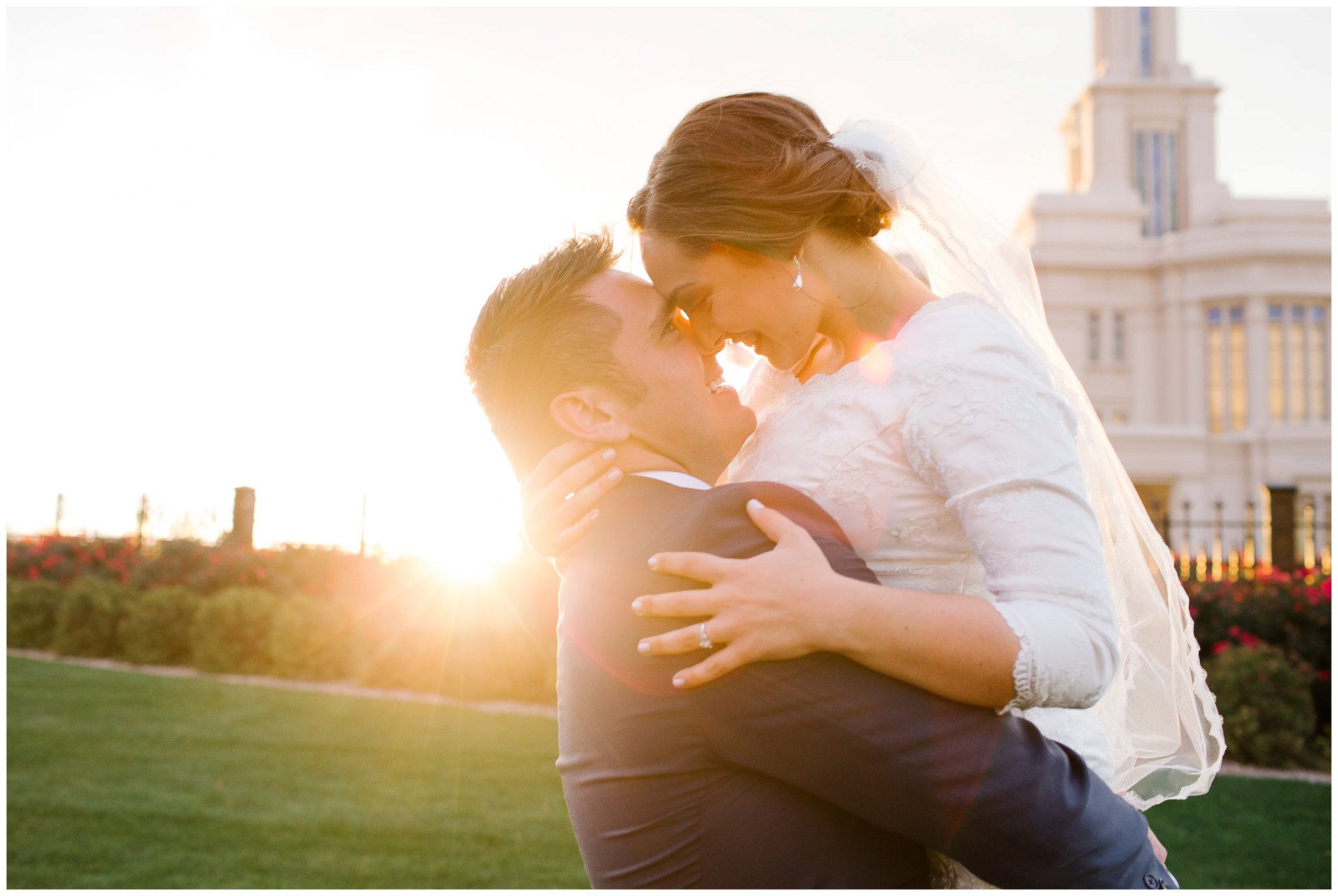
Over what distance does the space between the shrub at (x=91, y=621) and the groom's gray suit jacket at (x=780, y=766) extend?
43.6ft

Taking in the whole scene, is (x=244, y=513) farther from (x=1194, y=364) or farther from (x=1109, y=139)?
(x=1109, y=139)

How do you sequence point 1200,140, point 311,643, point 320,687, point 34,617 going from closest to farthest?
point 320,687
point 311,643
point 34,617
point 1200,140

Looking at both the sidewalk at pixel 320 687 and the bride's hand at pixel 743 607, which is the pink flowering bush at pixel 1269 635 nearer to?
the sidewalk at pixel 320 687

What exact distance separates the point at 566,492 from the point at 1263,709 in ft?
29.2

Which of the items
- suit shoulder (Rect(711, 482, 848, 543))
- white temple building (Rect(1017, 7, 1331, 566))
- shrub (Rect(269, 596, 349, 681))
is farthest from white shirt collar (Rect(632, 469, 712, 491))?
white temple building (Rect(1017, 7, 1331, 566))

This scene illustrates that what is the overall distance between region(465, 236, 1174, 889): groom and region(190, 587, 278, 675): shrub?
1118 cm

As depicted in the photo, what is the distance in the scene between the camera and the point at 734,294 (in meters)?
2.48

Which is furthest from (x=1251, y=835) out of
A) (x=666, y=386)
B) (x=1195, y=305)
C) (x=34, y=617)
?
(x=1195, y=305)

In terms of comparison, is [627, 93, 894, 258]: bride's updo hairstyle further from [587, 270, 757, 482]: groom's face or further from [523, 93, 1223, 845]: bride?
[587, 270, 757, 482]: groom's face

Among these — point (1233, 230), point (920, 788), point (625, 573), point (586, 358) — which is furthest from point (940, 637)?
point (1233, 230)

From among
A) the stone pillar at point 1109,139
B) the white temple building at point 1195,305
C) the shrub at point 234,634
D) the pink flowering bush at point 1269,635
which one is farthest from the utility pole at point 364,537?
the stone pillar at point 1109,139

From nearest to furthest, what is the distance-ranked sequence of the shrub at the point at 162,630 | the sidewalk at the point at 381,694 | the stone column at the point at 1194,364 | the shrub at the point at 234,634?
1. the sidewalk at the point at 381,694
2. the shrub at the point at 234,634
3. the shrub at the point at 162,630
4. the stone column at the point at 1194,364

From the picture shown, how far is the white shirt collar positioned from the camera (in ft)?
6.67

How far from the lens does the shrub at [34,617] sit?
13.8 metres
